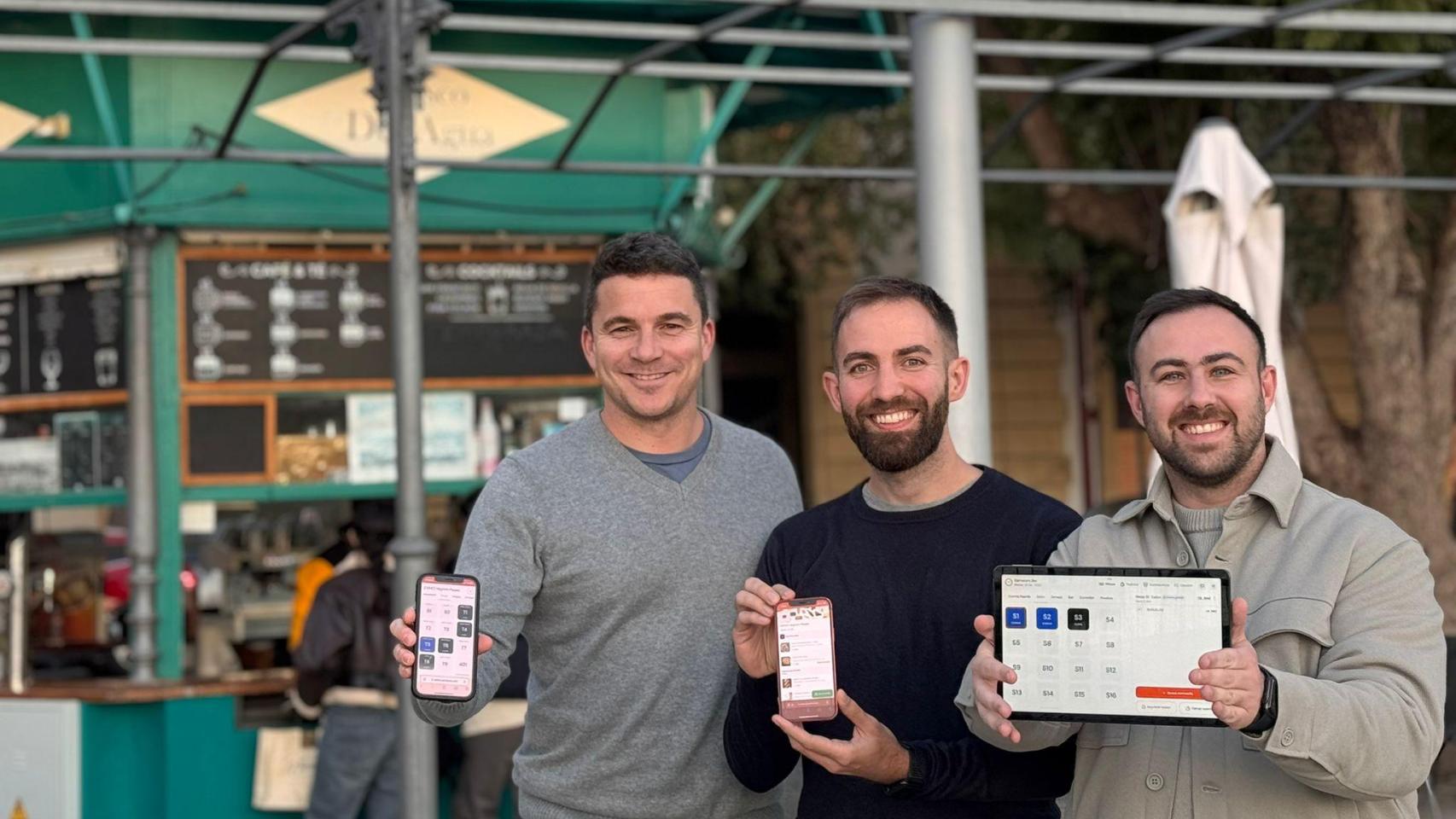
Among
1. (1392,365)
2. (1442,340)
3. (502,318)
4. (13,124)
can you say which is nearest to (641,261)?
(502,318)

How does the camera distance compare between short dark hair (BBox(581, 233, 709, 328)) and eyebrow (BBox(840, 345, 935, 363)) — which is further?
short dark hair (BBox(581, 233, 709, 328))

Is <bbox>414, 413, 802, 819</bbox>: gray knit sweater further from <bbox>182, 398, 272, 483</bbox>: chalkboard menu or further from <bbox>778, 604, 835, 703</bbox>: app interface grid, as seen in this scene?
<bbox>182, 398, 272, 483</bbox>: chalkboard menu

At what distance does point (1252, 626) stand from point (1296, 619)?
0.08 meters

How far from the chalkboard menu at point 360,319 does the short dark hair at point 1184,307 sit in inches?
234

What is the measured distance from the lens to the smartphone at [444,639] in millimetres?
3135

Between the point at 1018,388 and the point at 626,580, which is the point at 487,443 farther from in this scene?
the point at 1018,388

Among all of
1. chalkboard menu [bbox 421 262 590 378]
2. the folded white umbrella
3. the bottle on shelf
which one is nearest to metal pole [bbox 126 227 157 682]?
chalkboard menu [bbox 421 262 590 378]

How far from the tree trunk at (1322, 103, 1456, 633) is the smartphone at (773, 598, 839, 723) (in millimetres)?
7415

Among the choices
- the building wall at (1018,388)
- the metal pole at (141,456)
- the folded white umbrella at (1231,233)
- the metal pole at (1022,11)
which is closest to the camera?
the metal pole at (1022,11)

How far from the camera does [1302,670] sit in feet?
8.64

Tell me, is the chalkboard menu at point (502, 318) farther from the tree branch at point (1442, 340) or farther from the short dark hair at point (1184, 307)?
the short dark hair at point (1184, 307)

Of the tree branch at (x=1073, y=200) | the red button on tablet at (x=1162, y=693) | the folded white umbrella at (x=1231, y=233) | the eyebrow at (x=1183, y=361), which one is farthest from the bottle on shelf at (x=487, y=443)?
the red button on tablet at (x=1162, y=693)

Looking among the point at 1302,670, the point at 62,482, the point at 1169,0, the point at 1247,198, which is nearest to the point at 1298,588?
the point at 1302,670

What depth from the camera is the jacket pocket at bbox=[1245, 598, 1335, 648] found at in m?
2.61
